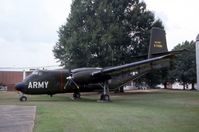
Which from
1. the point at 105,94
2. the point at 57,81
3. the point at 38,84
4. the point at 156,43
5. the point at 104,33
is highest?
the point at 104,33

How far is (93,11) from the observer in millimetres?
49375

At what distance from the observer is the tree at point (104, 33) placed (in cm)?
4544

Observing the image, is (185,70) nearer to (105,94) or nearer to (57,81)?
(105,94)

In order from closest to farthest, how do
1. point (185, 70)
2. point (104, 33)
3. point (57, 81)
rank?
1. point (57, 81)
2. point (104, 33)
3. point (185, 70)

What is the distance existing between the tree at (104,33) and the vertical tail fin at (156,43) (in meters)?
9.56

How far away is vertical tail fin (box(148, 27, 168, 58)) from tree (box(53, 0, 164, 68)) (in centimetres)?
956

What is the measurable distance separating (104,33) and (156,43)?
12.2m

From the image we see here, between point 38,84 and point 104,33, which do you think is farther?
point 104,33

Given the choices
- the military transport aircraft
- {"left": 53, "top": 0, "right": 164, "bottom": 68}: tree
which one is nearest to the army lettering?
the military transport aircraft

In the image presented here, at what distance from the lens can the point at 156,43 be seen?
3522 cm

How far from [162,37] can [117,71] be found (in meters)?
8.67

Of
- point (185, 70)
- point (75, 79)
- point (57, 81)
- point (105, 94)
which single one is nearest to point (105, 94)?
point (105, 94)

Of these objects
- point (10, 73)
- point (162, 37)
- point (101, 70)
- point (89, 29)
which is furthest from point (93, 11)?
point (10, 73)

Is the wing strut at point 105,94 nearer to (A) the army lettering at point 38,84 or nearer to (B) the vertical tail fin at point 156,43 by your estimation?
(A) the army lettering at point 38,84
